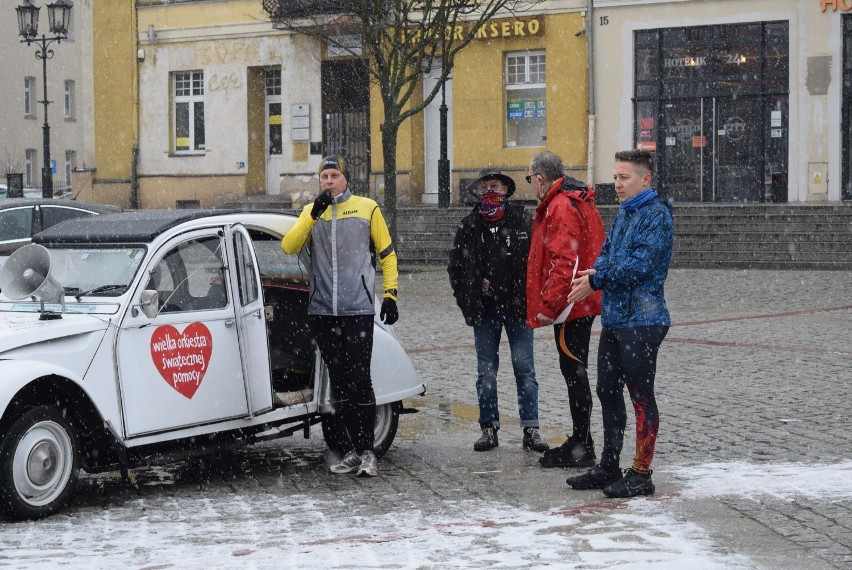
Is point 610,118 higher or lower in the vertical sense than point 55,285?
higher

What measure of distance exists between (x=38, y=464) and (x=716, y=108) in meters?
26.4

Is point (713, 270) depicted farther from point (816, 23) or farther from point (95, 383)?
point (95, 383)

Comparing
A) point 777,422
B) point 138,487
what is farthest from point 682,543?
point 777,422

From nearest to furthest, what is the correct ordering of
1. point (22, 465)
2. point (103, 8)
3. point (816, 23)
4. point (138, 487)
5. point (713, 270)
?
point (22, 465)
point (138, 487)
point (713, 270)
point (816, 23)
point (103, 8)

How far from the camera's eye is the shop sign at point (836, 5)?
99.5 feet

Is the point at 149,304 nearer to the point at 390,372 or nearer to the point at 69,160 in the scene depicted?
the point at 390,372

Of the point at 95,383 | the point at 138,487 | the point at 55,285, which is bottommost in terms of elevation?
the point at 138,487

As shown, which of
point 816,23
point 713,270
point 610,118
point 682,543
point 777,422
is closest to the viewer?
point 682,543

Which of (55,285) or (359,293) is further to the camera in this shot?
(359,293)

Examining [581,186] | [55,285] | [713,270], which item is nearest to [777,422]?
[581,186]

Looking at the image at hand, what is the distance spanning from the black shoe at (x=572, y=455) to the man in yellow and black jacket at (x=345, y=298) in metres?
1.05

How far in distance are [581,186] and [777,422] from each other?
269 cm

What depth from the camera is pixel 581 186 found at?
337 inches

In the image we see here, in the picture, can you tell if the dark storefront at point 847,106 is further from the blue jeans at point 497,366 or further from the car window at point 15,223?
the blue jeans at point 497,366
